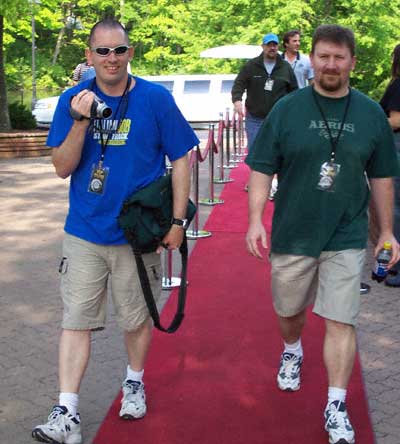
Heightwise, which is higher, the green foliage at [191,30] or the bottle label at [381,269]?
the bottle label at [381,269]

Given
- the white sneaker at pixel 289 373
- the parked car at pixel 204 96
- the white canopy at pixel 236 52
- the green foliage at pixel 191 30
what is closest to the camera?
the white sneaker at pixel 289 373

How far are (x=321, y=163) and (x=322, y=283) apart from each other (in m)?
0.59

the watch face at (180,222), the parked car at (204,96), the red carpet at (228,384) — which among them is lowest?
the parked car at (204,96)

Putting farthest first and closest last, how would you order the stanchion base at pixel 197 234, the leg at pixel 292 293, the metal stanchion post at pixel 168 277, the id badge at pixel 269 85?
the id badge at pixel 269 85, the stanchion base at pixel 197 234, the metal stanchion post at pixel 168 277, the leg at pixel 292 293

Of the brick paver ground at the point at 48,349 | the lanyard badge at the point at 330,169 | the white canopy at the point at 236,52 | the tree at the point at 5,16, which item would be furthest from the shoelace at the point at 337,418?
the white canopy at the point at 236,52

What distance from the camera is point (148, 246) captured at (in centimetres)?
390

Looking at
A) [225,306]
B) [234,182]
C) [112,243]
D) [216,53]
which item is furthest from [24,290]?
[216,53]

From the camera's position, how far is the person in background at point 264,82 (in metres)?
9.76

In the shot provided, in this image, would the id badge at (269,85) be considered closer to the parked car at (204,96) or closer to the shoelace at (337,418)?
the shoelace at (337,418)

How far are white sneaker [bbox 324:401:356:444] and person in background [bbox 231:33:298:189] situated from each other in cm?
600

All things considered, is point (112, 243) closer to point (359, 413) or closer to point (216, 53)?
point (359, 413)

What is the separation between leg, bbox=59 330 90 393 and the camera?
12.9 ft

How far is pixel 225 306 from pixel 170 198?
253 cm

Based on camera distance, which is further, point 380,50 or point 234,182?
point 380,50
